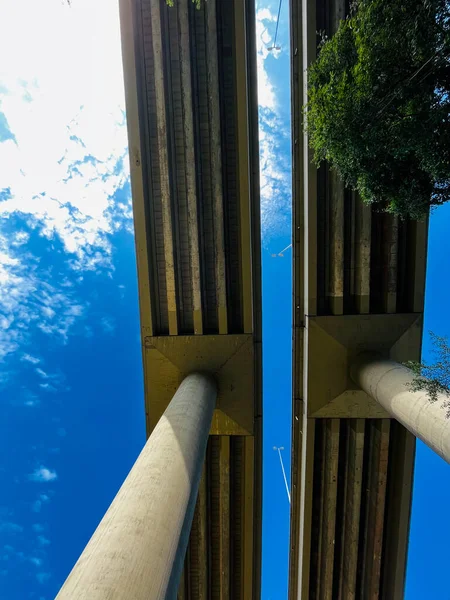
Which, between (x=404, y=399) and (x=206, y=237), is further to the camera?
(x=206, y=237)

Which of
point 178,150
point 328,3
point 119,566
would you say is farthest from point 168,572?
point 328,3

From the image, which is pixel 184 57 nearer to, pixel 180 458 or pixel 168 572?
pixel 180 458

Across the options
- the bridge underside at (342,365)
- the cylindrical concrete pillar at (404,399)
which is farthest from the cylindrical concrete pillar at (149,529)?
the bridge underside at (342,365)

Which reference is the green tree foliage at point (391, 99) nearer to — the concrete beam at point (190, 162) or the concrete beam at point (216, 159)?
the concrete beam at point (216, 159)

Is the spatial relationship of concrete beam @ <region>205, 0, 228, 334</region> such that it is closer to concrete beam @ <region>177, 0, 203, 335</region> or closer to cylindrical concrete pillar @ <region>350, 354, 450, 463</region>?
concrete beam @ <region>177, 0, 203, 335</region>

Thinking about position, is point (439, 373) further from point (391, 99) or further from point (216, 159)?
point (216, 159)

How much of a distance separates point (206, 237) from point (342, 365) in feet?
21.5

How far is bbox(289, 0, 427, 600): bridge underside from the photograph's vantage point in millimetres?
12570

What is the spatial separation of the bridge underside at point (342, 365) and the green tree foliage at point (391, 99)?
15.7ft

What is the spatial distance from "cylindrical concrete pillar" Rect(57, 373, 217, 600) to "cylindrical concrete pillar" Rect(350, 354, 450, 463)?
5002 millimetres

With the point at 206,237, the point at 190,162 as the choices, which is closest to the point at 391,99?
the point at 190,162

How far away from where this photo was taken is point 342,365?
43.8 feet

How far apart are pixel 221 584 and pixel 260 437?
6351mm

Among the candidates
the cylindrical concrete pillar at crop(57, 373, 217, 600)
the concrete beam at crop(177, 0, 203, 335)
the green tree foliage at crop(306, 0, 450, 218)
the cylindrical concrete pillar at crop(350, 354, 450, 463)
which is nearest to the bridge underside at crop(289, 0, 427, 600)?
the cylindrical concrete pillar at crop(350, 354, 450, 463)
